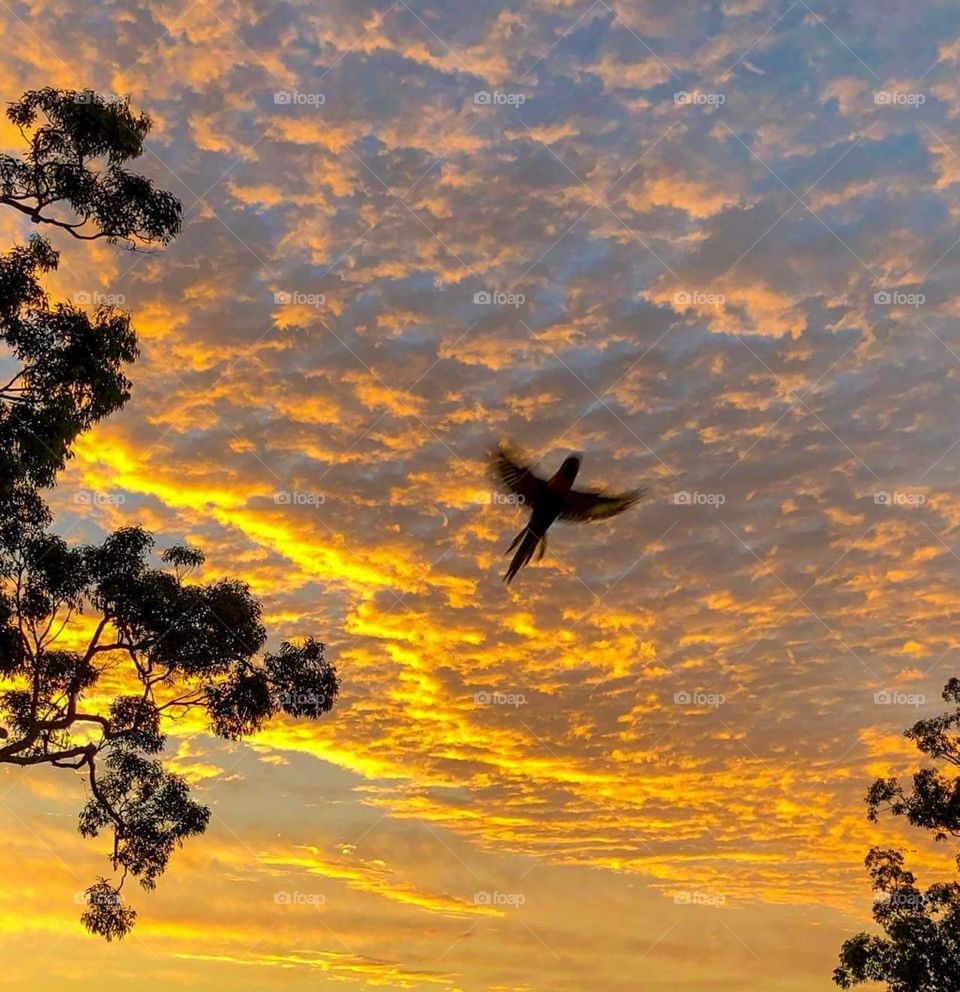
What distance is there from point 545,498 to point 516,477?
48cm

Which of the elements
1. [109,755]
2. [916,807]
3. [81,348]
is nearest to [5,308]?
[81,348]

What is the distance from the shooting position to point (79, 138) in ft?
58.5

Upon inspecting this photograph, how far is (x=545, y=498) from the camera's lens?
45.6ft

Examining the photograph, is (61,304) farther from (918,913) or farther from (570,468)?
(918,913)

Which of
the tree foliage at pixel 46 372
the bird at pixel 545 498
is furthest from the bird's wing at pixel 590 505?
the tree foliage at pixel 46 372

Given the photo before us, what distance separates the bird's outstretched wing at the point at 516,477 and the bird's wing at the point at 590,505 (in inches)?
17.6

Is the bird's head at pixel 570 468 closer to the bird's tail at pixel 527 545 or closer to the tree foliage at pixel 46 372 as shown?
the bird's tail at pixel 527 545

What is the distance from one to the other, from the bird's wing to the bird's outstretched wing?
1.47 feet

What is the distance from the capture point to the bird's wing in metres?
14.0

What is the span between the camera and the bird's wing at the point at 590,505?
1396cm

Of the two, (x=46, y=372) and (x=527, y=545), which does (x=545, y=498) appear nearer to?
(x=527, y=545)

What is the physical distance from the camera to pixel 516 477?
14008 mm

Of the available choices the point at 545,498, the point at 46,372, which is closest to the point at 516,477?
the point at 545,498

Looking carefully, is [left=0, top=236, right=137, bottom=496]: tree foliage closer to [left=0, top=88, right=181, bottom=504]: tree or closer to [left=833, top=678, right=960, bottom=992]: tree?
[left=0, top=88, right=181, bottom=504]: tree
